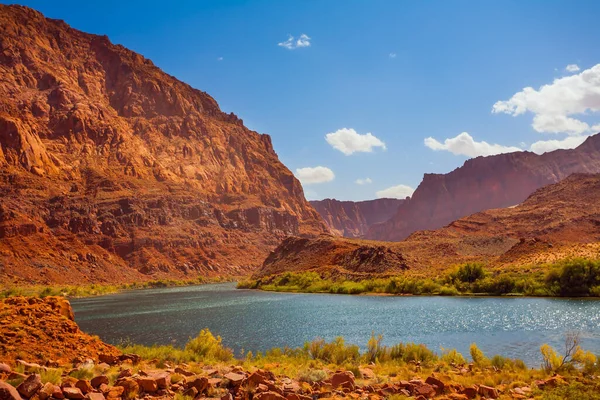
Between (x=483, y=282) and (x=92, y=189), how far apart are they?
381 feet

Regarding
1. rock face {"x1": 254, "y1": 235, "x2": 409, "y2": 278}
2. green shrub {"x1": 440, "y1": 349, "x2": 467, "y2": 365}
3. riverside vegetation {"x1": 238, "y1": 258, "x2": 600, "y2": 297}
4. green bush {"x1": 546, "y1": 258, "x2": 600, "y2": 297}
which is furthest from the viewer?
rock face {"x1": 254, "y1": 235, "x2": 409, "y2": 278}

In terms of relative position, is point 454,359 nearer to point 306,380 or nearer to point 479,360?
point 479,360

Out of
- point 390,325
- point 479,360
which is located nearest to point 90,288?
point 390,325

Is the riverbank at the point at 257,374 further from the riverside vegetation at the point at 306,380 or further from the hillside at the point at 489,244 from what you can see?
the hillside at the point at 489,244

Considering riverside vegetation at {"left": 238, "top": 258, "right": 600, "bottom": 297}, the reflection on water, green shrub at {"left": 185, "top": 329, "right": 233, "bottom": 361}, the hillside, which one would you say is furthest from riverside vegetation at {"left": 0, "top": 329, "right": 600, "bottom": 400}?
the hillside

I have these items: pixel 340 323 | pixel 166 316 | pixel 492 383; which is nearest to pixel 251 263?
pixel 166 316

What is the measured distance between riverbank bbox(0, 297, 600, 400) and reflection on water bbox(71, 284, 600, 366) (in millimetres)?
4868

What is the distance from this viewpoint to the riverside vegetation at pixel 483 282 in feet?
152

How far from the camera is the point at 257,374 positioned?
12523 millimetres

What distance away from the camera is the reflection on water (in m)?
24.8

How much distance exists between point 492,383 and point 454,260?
73.1 m

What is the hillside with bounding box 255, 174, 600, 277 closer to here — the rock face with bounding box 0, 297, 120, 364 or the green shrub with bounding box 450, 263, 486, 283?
the green shrub with bounding box 450, 263, 486, 283

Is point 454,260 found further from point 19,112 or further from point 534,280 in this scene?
point 19,112

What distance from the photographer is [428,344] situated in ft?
79.7
